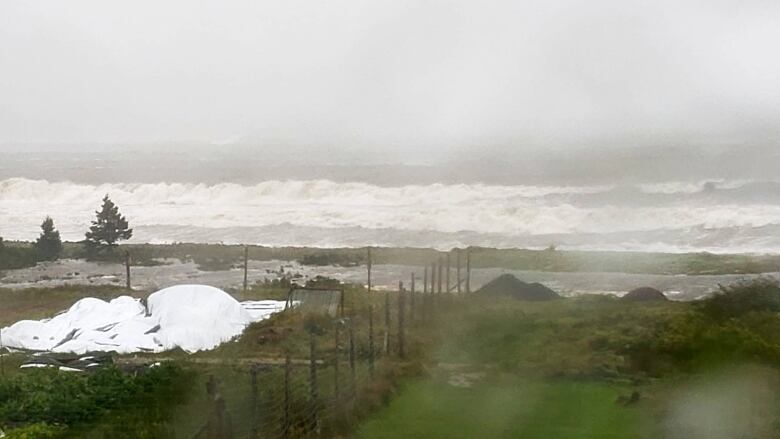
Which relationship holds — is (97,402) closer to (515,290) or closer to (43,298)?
(515,290)

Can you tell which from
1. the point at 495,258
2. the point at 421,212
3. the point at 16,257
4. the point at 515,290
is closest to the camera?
the point at 515,290

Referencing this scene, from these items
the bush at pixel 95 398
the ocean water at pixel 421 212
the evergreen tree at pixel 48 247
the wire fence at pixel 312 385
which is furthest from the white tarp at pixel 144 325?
the ocean water at pixel 421 212

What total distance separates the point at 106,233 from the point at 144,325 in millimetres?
18604

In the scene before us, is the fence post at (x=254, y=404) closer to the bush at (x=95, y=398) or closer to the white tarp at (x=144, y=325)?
the bush at (x=95, y=398)

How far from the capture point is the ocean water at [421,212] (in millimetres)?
36438

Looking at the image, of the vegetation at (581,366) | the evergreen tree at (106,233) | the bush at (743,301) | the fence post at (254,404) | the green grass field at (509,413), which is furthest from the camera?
the evergreen tree at (106,233)

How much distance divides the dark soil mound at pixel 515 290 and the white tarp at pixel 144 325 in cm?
474

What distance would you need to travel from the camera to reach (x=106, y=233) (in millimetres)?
31734

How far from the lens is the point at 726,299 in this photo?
15.0m

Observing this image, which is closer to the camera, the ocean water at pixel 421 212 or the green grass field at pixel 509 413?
the green grass field at pixel 509 413

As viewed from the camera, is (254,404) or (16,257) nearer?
(254,404)

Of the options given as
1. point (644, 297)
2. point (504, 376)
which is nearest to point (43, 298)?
point (504, 376)

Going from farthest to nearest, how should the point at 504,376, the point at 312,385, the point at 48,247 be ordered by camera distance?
the point at 48,247
the point at 504,376
the point at 312,385

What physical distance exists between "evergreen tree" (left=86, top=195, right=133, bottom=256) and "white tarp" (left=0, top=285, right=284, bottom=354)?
16.3m
